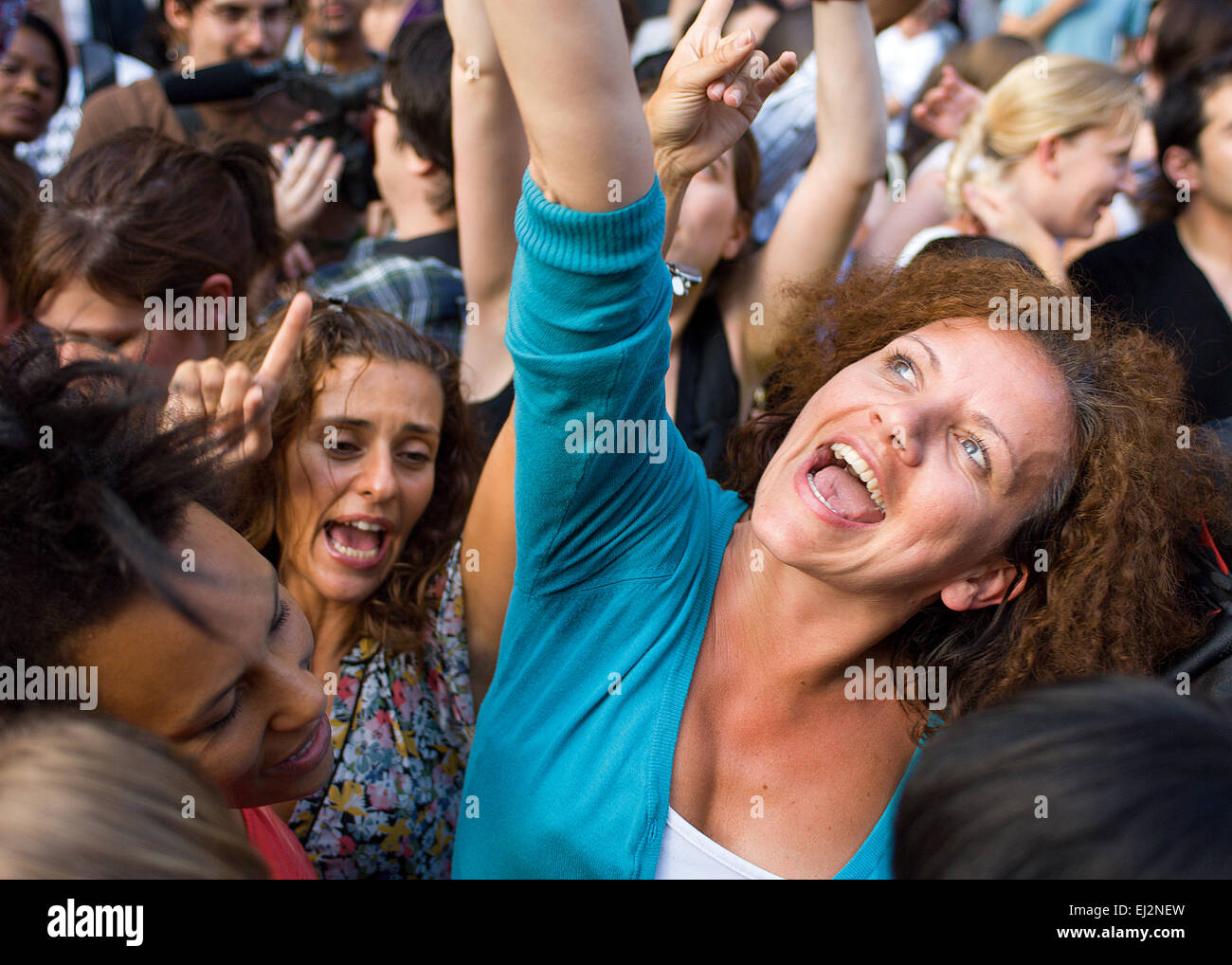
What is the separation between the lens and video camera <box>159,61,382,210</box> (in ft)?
9.98

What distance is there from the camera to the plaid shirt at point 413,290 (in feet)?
8.64

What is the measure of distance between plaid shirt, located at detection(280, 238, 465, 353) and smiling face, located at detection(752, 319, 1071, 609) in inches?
51.0

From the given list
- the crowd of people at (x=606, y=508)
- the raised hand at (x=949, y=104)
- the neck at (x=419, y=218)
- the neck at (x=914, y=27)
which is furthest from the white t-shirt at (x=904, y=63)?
the neck at (x=419, y=218)

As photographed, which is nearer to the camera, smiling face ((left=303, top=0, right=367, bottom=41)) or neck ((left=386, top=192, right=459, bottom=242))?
neck ((left=386, top=192, right=459, bottom=242))

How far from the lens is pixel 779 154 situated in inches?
116

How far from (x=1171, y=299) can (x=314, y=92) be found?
8.01 feet

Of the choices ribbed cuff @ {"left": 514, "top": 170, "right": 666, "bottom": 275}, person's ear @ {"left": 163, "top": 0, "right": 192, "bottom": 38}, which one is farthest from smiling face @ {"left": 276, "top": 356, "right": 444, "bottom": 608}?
person's ear @ {"left": 163, "top": 0, "right": 192, "bottom": 38}

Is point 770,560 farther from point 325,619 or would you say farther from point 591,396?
point 325,619

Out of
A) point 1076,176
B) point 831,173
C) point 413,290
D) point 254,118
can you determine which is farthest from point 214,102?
point 1076,176

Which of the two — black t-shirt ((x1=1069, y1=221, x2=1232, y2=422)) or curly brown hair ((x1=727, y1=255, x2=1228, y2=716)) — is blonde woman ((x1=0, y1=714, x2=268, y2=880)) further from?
black t-shirt ((x1=1069, y1=221, x2=1232, y2=422))

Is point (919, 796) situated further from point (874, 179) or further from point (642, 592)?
point (874, 179)

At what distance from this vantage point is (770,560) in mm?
1571

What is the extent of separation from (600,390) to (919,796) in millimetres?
620

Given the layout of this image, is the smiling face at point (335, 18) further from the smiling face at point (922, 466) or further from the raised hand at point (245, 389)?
the smiling face at point (922, 466)
